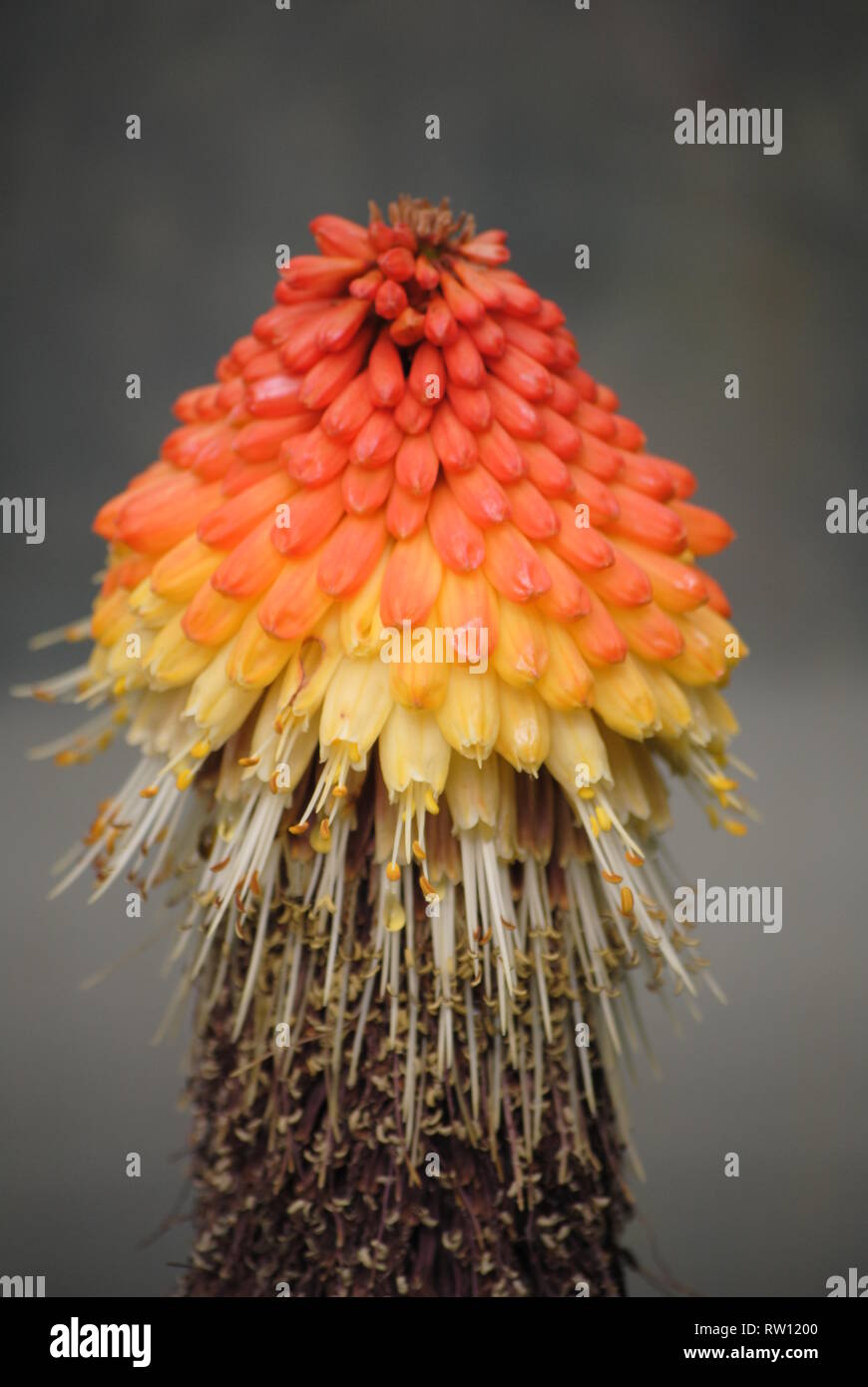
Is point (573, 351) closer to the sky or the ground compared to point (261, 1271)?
closer to the sky

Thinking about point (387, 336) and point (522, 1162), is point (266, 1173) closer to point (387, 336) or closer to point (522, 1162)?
point (522, 1162)

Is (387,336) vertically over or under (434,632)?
over

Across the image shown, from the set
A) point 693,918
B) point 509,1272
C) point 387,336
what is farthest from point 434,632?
point 509,1272

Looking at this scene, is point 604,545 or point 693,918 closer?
point 604,545

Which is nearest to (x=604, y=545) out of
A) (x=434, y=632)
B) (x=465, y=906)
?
(x=434, y=632)

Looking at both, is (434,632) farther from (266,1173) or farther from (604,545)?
(266,1173)
